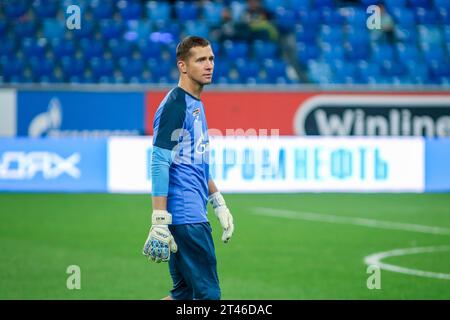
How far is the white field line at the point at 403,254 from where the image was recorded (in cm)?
1084

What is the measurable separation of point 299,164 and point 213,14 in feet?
15.8

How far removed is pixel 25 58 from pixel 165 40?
313 centimetres

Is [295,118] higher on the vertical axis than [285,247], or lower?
higher

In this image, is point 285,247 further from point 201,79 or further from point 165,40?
point 165,40

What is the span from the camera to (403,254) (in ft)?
40.3

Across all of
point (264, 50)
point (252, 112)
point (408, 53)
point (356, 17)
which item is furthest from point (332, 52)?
point (252, 112)

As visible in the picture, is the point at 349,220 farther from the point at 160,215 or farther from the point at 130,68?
the point at 160,215

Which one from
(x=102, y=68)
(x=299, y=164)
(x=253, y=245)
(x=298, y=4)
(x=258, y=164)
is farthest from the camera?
(x=298, y=4)

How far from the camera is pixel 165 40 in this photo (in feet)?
72.6

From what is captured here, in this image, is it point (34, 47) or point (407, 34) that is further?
point (407, 34)

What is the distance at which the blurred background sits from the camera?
1222 centimetres

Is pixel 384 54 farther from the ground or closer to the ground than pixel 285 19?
closer to the ground

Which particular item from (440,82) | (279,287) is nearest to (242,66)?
(440,82)

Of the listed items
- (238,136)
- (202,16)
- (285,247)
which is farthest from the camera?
(202,16)
